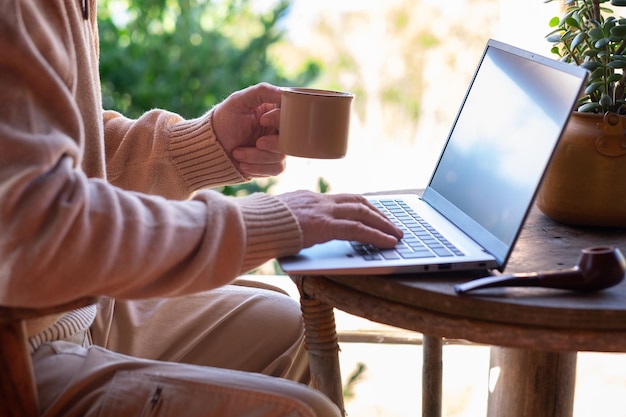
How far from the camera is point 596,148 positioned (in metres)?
1.17

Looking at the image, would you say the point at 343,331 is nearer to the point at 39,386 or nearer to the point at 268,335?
Answer: the point at 268,335

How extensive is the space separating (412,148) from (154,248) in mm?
2953

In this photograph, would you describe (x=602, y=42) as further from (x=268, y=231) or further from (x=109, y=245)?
(x=109, y=245)

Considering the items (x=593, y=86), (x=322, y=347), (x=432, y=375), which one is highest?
(x=593, y=86)

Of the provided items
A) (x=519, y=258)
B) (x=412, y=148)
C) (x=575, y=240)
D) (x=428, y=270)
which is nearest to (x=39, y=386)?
(x=428, y=270)

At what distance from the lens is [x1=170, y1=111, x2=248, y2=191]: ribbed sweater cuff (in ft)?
4.45

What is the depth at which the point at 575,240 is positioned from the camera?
3.81 ft

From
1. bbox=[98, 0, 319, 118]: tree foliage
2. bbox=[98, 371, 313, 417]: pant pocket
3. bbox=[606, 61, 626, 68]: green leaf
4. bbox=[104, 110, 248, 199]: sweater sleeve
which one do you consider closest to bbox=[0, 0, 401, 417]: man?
bbox=[98, 371, 313, 417]: pant pocket

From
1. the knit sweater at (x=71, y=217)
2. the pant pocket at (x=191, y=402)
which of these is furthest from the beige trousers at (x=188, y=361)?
the knit sweater at (x=71, y=217)

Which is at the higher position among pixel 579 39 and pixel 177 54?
pixel 579 39

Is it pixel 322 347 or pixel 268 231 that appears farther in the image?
pixel 322 347

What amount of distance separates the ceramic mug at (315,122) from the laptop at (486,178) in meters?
0.15

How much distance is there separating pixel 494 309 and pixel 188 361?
55cm

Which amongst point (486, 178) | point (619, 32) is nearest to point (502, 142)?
point (486, 178)
